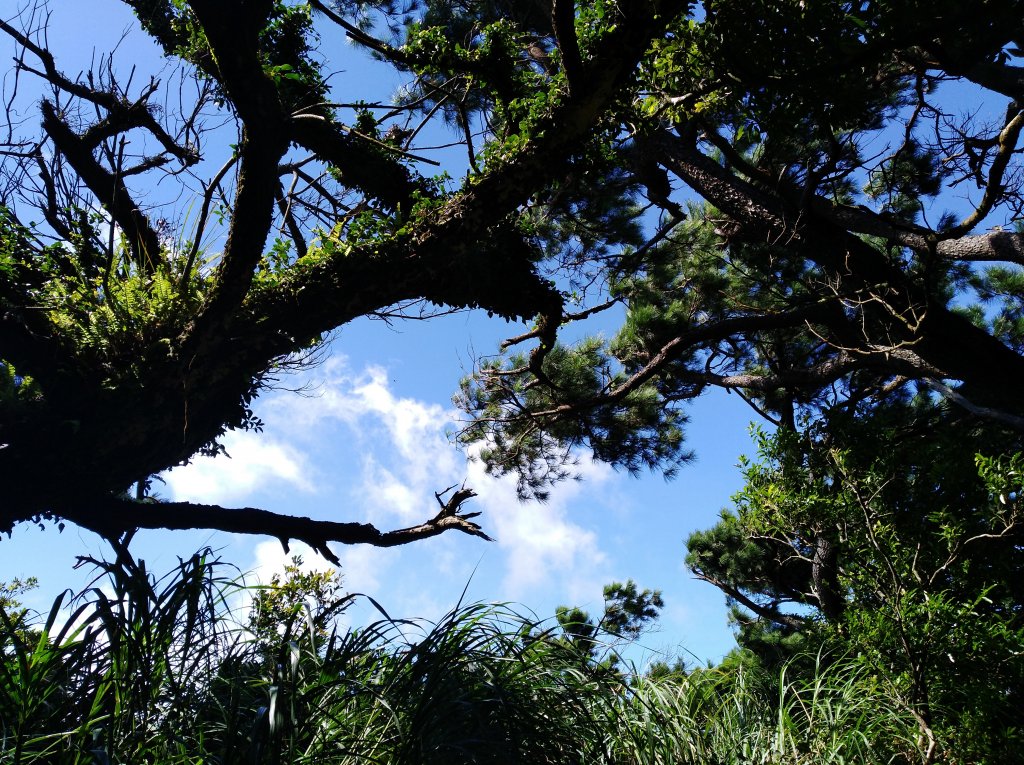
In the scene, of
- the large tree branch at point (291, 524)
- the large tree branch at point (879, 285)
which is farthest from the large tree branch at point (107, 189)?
the large tree branch at point (879, 285)

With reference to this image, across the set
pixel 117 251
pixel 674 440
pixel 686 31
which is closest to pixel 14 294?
pixel 117 251

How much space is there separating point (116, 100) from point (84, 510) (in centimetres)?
239

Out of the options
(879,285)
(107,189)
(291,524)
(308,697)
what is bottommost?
(308,697)

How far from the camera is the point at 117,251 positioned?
15.9 ft

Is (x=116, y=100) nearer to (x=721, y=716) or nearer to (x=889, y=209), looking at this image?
(x=721, y=716)

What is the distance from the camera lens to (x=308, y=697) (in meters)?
2.33

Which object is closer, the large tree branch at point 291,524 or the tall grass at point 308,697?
the tall grass at point 308,697

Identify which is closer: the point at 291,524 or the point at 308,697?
the point at 308,697

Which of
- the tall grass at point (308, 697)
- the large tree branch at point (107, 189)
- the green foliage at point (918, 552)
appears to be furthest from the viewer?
the large tree branch at point (107, 189)

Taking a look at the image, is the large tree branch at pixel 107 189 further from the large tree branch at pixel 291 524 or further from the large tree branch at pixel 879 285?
the large tree branch at pixel 879 285

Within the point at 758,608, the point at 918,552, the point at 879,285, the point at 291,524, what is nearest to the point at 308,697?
the point at 291,524

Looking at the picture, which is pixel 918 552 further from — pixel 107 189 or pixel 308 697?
pixel 107 189

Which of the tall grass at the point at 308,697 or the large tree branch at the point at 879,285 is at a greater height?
the large tree branch at the point at 879,285

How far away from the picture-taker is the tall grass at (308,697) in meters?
2.19
